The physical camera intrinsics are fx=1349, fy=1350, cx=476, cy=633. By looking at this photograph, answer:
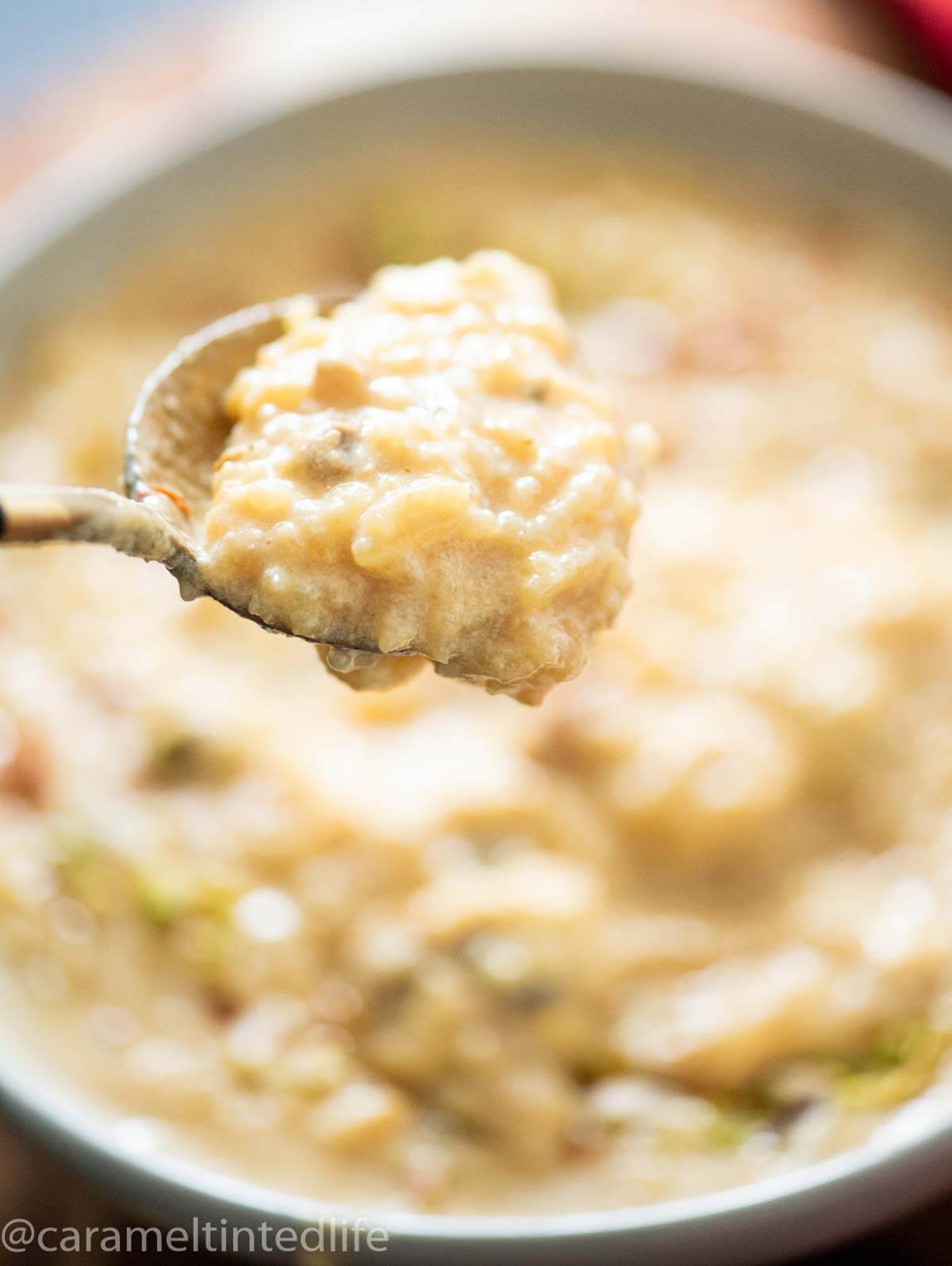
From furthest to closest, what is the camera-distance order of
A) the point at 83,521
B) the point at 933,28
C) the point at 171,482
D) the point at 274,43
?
the point at 274,43 → the point at 933,28 → the point at 171,482 → the point at 83,521

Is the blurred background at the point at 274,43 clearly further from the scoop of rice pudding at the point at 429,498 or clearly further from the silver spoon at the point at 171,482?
the scoop of rice pudding at the point at 429,498

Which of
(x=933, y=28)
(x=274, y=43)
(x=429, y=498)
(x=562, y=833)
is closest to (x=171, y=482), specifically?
(x=429, y=498)

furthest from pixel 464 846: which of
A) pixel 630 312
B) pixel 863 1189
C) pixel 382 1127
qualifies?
pixel 630 312

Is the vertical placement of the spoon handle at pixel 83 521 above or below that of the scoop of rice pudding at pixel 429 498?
below

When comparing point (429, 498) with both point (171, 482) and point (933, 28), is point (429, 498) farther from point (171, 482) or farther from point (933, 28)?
point (933, 28)

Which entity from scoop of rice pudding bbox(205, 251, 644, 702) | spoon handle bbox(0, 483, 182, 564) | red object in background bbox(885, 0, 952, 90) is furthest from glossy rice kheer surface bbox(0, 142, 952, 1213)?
spoon handle bbox(0, 483, 182, 564)

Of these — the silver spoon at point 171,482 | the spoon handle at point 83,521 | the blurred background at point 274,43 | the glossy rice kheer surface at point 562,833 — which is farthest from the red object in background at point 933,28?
the spoon handle at point 83,521

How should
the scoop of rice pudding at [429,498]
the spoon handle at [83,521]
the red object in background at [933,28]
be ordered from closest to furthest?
the spoon handle at [83,521]
the scoop of rice pudding at [429,498]
the red object in background at [933,28]
